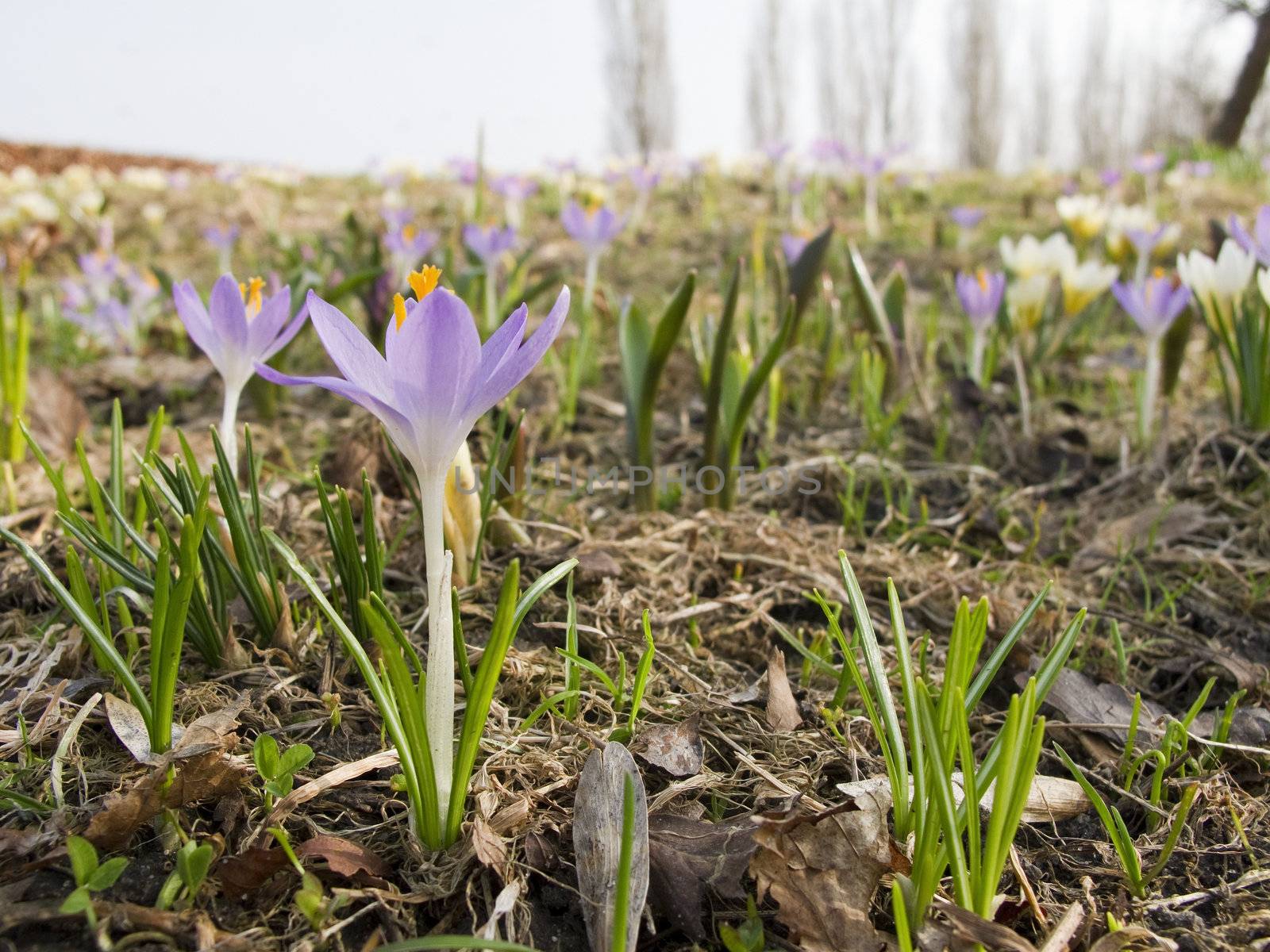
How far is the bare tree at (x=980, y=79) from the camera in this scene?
78.6ft

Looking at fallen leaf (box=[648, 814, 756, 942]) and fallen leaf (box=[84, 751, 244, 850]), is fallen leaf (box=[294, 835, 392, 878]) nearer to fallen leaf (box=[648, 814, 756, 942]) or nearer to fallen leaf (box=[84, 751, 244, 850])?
fallen leaf (box=[84, 751, 244, 850])

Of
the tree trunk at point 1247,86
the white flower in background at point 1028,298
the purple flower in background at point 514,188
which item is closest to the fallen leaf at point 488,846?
the white flower in background at point 1028,298

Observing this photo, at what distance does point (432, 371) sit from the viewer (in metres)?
0.81

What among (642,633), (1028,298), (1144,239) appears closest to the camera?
(642,633)

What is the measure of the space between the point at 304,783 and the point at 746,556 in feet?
2.82

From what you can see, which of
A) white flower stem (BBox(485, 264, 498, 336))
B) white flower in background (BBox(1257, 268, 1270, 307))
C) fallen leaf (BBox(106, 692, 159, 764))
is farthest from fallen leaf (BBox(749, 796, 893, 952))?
white flower stem (BBox(485, 264, 498, 336))

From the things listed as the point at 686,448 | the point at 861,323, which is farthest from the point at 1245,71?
the point at 686,448

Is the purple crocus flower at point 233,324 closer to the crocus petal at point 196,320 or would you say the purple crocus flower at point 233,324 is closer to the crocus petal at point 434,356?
the crocus petal at point 196,320

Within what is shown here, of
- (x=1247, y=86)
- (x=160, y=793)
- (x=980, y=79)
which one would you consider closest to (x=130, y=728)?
(x=160, y=793)

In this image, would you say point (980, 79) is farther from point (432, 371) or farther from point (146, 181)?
point (432, 371)

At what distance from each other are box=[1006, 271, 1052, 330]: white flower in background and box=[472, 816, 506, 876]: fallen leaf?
2.04 meters

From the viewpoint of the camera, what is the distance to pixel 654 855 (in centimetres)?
102

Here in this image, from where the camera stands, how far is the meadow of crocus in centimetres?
92

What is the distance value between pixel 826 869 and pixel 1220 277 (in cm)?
170
